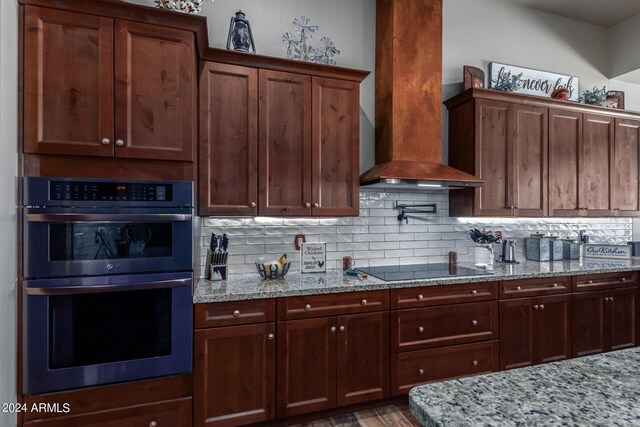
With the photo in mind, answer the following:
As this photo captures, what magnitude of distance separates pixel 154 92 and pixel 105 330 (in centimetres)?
133

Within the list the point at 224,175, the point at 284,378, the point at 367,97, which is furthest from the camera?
the point at 367,97

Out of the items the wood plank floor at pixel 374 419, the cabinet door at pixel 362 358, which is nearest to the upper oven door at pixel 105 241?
the cabinet door at pixel 362 358

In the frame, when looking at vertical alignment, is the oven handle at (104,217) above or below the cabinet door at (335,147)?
below

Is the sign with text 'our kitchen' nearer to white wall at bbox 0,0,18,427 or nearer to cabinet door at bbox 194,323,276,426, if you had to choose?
cabinet door at bbox 194,323,276,426

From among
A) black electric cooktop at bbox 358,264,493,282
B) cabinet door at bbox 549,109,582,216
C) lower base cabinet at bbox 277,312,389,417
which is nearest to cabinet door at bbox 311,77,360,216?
black electric cooktop at bbox 358,264,493,282

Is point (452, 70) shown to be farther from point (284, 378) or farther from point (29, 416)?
point (29, 416)

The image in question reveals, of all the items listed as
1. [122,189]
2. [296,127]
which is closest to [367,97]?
[296,127]

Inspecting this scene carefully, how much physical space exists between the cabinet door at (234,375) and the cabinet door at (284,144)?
33.2 inches

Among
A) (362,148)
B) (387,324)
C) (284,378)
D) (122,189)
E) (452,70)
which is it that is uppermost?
(452,70)

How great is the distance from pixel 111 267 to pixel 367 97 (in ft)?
7.83

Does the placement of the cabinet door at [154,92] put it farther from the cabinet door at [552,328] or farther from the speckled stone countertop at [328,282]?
the cabinet door at [552,328]

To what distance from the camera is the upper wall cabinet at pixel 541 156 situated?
3.02m

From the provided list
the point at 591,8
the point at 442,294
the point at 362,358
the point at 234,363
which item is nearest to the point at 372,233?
the point at 442,294

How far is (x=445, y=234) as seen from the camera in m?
3.26
